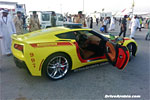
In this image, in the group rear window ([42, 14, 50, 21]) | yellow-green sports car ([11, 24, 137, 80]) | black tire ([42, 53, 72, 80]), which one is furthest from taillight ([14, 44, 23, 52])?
rear window ([42, 14, 50, 21])

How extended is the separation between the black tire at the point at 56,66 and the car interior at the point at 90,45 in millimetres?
694

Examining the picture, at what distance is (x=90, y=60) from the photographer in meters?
3.62

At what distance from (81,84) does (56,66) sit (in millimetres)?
785

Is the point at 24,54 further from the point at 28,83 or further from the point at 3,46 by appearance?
the point at 3,46

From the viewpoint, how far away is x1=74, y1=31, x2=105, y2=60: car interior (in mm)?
3875

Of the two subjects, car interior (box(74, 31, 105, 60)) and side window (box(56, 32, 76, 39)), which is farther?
car interior (box(74, 31, 105, 60))

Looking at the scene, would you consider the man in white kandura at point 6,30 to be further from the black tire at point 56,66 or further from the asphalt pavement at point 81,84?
the black tire at point 56,66

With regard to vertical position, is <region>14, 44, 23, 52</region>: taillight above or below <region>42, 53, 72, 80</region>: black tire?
above

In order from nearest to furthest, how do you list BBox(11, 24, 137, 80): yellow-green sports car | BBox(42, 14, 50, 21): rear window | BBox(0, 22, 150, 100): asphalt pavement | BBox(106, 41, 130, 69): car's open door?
1. BBox(0, 22, 150, 100): asphalt pavement
2. BBox(11, 24, 137, 80): yellow-green sports car
3. BBox(106, 41, 130, 69): car's open door
4. BBox(42, 14, 50, 21): rear window

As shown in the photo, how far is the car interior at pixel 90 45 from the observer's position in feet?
12.7

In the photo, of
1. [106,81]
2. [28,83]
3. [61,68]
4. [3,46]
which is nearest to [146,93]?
[106,81]

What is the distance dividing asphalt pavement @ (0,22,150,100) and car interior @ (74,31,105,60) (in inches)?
18.1

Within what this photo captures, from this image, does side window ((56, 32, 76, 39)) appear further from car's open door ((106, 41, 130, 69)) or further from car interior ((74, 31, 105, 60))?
car's open door ((106, 41, 130, 69))

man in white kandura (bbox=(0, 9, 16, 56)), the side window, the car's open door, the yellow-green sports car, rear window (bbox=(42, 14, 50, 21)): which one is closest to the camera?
the yellow-green sports car
